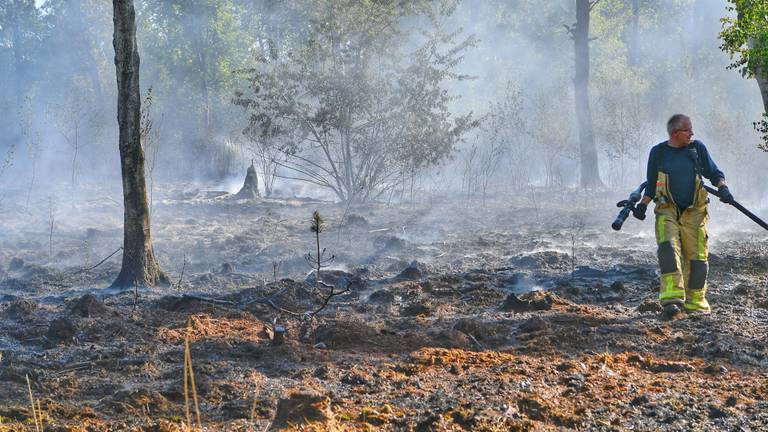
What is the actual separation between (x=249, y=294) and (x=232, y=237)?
6.38 meters

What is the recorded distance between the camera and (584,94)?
24.6 m

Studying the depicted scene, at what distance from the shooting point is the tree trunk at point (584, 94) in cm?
2456

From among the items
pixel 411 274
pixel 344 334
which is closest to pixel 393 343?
pixel 344 334

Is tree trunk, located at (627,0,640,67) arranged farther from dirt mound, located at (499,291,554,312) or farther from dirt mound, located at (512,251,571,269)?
dirt mound, located at (499,291,554,312)

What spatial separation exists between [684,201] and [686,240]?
0.35 metres

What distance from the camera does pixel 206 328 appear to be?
6.56 m

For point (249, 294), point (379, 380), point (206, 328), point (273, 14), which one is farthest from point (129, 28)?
point (273, 14)

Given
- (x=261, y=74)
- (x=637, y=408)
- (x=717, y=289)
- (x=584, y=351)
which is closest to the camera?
(x=637, y=408)

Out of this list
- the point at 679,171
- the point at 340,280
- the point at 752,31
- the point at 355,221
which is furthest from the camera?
the point at 355,221

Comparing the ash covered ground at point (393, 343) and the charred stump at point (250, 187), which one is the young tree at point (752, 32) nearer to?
the ash covered ground at point (393, 343)

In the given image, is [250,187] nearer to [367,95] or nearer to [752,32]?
[367,95]

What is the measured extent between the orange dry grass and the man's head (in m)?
3.91

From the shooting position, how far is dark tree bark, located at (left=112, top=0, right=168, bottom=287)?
30.1 ft

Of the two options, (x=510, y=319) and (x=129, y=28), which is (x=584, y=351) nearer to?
(x=510, y=319)
